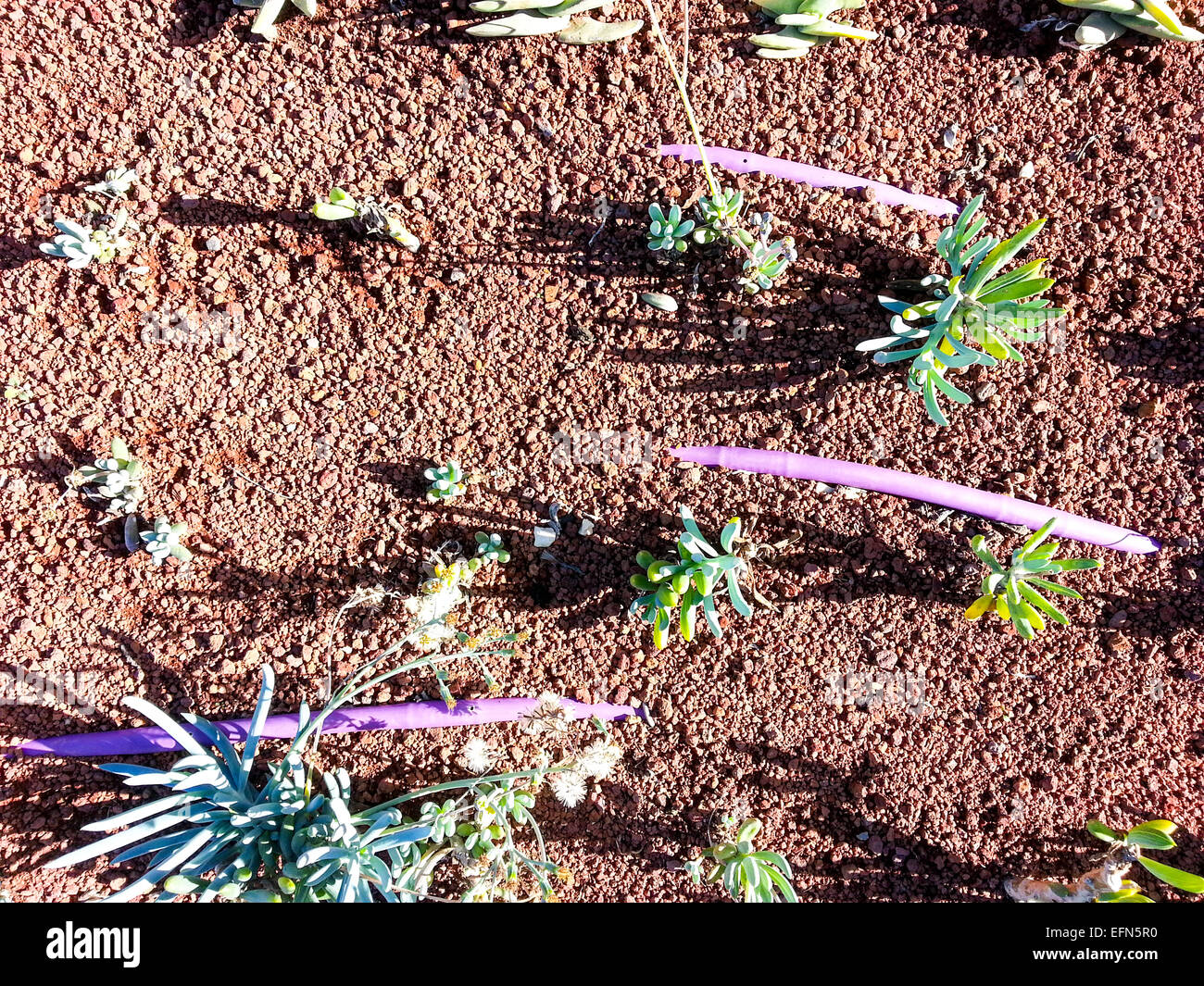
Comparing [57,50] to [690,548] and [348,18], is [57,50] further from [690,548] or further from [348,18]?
[690,548]

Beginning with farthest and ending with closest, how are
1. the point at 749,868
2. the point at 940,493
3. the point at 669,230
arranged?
the point at 940,493 < the point at 669,230 < the point at 749,868

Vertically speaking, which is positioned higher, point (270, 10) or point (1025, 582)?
point (270, 10)

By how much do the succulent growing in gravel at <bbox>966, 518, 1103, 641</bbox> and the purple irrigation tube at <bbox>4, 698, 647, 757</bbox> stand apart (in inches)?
38.4

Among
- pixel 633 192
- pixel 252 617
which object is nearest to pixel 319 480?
pixel 252 617

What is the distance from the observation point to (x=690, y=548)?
1.89 m

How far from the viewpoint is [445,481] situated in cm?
201

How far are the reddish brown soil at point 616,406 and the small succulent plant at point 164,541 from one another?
53 millimetres

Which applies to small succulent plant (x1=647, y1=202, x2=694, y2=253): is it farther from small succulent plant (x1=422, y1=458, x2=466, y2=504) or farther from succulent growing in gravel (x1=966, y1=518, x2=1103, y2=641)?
succulent growing in gravel (x1=966, y1=518, x2=1103, y2=641)

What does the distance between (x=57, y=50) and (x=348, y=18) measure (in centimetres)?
79

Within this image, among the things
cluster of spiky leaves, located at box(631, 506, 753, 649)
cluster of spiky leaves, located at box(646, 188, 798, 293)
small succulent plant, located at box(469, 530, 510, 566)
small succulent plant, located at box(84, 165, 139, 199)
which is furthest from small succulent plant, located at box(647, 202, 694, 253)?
small succulent plant, located at box(84, 165, 139, 199)

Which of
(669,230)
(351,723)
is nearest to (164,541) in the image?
(351,723)

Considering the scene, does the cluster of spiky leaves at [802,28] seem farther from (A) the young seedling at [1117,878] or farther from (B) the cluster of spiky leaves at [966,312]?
(A) the young seedling at [1117,878]

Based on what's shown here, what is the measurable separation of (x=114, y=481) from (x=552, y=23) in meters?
1.67

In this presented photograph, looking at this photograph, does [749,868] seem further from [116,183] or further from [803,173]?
[116,183]
